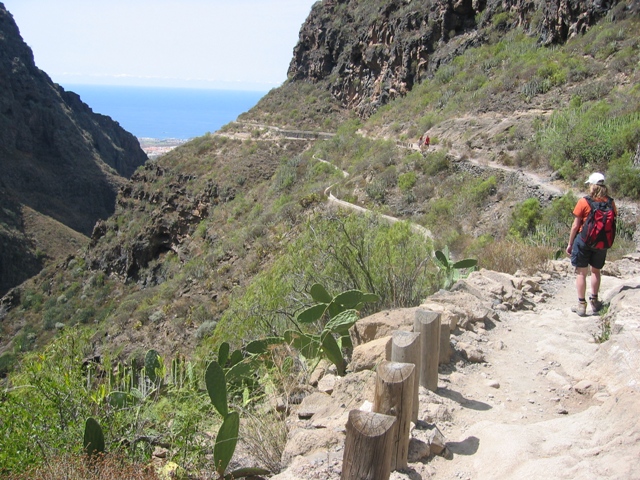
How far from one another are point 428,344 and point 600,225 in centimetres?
287

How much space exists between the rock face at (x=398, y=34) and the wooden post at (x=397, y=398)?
2373 centimetres

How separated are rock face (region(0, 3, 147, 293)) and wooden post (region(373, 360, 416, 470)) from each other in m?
56.5

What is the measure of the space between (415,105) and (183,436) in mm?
26285

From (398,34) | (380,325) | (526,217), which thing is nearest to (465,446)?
(380,325)

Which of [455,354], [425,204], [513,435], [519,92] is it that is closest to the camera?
[513,435]

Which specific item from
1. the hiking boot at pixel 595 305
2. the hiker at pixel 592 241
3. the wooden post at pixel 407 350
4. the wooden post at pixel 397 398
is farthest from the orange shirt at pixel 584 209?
the wooden post at pixel 397 398

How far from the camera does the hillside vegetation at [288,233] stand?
4.52 m

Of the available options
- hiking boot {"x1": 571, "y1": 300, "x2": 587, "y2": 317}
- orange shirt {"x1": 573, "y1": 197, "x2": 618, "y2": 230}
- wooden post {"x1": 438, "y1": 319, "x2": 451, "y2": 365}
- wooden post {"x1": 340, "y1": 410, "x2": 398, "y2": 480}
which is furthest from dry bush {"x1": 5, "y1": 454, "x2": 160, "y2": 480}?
orange shirt {"x1": 573, "y1": 197, "x2": 618, "y2": 230}

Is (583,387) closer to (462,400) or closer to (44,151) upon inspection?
(462,400)

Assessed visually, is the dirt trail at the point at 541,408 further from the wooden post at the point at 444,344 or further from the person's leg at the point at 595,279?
the person's leg at the point at 595,279

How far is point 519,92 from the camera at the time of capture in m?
21.2

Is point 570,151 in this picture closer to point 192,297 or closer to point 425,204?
point 425,204

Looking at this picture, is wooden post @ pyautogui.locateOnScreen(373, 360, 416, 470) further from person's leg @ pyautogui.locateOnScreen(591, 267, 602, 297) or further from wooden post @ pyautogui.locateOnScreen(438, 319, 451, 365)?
person's leg @ pyautogui.locateOnScreen(591, 267, 602, 297)

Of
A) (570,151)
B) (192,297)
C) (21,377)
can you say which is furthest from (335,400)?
(192,297)
